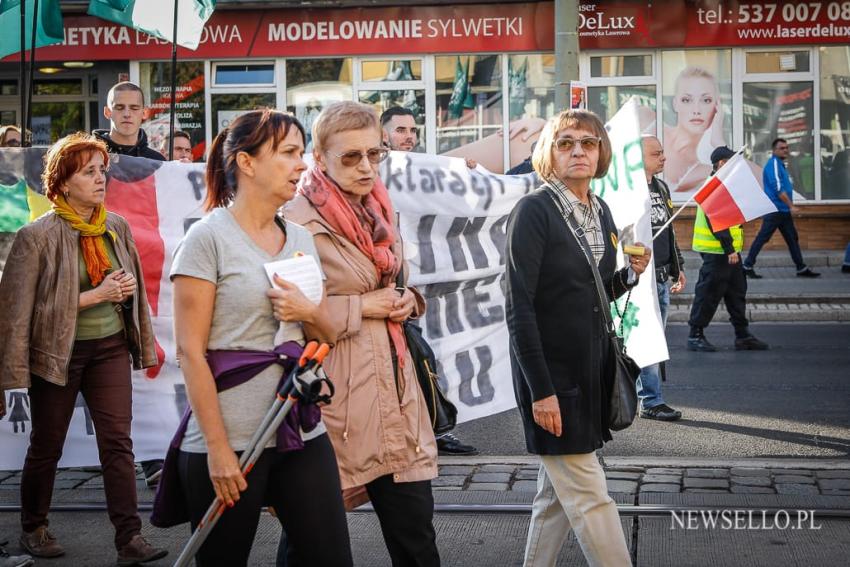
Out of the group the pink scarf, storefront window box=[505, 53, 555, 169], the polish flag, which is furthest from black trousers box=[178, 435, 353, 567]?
storefront window box=[505, 53, 555, 169]

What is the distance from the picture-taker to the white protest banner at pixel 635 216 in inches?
263

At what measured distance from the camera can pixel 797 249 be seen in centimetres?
1681

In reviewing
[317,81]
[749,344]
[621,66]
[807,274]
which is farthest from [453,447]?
[317,81]

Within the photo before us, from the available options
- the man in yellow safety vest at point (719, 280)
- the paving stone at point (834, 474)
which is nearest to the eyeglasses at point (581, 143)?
the paving stone at point (834, 474)

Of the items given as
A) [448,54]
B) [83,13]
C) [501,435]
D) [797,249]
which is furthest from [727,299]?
[83,13]

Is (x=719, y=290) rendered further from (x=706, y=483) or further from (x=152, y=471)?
(x=152, y=471)

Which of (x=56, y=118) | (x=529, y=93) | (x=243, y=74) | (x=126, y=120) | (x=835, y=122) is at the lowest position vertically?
(x=126, y=120)

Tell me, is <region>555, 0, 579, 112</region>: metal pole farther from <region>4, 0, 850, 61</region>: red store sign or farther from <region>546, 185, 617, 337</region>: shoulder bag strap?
<region>546, 185, 617, 337</region>: shoulder bag strap

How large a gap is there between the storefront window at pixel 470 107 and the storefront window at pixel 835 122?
17.3 feet

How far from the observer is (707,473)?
645 cm

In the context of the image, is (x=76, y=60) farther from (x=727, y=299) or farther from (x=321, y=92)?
(x=727, y=299)

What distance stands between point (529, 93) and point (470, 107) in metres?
1.01

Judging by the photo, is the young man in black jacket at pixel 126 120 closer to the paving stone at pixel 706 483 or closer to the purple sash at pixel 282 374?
the paving stone at pixel 706 483

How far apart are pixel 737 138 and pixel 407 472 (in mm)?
16887
